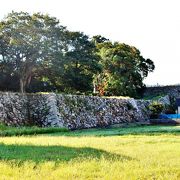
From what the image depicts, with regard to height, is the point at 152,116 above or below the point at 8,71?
below

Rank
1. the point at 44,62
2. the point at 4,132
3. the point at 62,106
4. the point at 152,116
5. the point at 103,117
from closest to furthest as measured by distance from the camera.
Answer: the point at 4,132
the point at 62,106
the point at 44,62
the point at 103,117
the point at 152,116

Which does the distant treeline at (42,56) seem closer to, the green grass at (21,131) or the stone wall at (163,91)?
the green grass at (21,131)

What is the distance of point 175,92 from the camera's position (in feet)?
214

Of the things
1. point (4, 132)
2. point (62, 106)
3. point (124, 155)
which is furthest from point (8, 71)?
point (124, 155)

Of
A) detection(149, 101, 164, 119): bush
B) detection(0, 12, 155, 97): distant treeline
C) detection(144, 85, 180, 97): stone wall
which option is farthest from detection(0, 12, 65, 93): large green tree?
detection(144, 85, 180, 97): stone wall

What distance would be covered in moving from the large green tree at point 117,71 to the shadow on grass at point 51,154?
39.6m

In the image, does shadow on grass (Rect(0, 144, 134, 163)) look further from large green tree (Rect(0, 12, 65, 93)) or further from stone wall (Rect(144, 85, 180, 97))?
stone wall (Rect(144, 85, 180, 97))

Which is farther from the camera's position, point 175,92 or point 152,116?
point 175,92

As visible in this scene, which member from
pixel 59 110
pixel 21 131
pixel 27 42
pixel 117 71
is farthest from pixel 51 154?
pixel 117 71

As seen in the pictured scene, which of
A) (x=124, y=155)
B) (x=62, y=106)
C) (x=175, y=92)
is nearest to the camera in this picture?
(x=124, y=155)

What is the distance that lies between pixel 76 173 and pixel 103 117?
30.5 meters

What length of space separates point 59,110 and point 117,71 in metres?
23.5

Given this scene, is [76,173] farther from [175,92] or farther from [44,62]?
[175,92]

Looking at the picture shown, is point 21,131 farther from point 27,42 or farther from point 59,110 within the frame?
point 27,42
